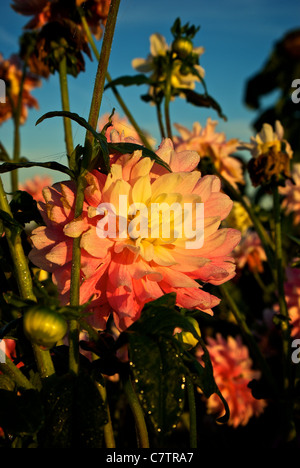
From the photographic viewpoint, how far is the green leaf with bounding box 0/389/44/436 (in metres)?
0.38

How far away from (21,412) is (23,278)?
14cm

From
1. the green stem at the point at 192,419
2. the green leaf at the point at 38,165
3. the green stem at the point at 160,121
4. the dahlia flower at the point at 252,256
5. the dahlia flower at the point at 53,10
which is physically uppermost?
the dahlia flower at the point at 53,10

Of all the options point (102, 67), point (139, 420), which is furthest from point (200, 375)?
point (102, 67)

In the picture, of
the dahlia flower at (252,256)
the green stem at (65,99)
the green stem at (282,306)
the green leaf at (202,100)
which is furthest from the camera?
the dahlia flower at (252,256)

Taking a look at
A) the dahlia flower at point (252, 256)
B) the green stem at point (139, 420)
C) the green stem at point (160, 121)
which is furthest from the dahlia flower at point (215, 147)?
the green stem at point (139, 420)

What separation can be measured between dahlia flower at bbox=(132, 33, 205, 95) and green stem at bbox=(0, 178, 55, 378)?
88 cm

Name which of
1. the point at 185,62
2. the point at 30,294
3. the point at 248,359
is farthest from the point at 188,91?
the point at 30,294

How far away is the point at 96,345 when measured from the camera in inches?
17.3

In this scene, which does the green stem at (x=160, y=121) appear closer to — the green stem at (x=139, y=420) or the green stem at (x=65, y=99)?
the green stem at (x=65, y=99)

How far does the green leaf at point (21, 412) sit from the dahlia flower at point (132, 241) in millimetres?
107

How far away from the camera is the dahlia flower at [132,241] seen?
0.47 metres

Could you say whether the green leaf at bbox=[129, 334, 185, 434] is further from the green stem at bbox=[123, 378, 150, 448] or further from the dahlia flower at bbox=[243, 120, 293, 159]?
the dahlia flower at bbox=[243, 120, 293, 159]

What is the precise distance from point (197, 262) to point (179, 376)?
0.13m

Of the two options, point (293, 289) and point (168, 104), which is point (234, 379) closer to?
point (293, 289)
